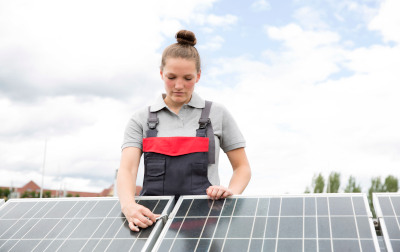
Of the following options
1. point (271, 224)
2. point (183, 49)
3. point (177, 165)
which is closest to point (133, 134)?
point (177, 165)

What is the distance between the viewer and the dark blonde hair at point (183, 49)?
4.02 m

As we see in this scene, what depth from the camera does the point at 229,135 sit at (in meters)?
4.34

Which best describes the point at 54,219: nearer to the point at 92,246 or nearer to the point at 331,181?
the point at 92,246

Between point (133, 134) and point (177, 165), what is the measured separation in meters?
0.56

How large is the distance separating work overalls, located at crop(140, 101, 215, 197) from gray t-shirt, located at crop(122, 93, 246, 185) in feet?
0.38

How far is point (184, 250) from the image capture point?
3057 mm

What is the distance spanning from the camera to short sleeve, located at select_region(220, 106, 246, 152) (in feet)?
14.2

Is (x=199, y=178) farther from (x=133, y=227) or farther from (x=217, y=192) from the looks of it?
(x=133, y=227)

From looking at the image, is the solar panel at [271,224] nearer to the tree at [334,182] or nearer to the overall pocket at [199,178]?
the overall pocket at [199,178]

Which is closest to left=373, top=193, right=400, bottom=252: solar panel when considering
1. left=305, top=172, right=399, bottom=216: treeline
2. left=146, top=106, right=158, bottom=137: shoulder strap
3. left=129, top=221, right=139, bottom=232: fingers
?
left=129, top=221, right=139, bottom=232: fingers

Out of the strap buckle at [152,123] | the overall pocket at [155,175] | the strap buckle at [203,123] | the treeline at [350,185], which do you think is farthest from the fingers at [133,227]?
the treeline at [350,185]

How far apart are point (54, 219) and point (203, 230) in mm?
1391

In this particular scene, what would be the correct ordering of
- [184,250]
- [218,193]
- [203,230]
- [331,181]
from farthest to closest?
1. [331,181]
2. [218,193]
3. [203,230]
4. [184,250]

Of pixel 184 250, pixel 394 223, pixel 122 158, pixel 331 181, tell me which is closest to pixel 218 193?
pixel 184 250
